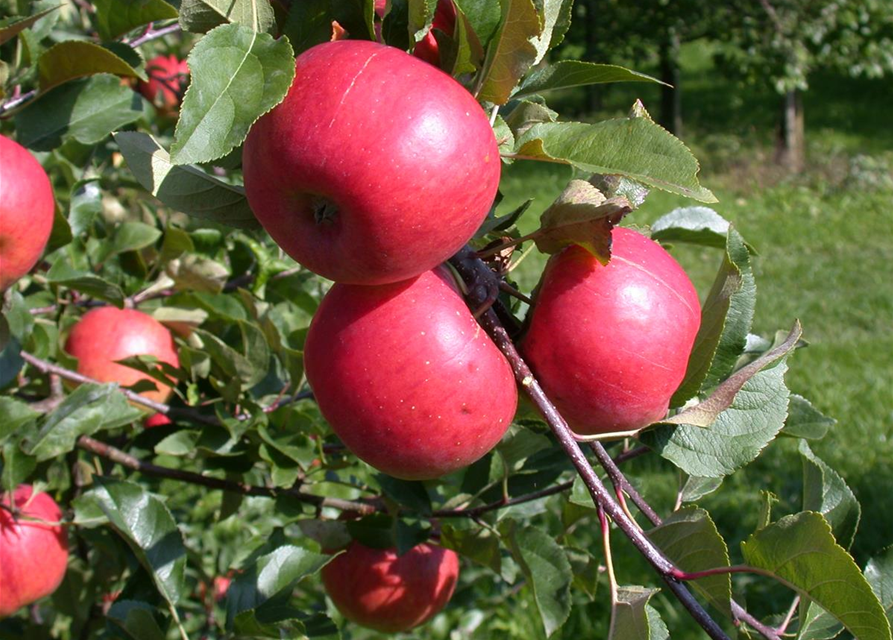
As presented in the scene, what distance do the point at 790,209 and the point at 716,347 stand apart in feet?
22.1

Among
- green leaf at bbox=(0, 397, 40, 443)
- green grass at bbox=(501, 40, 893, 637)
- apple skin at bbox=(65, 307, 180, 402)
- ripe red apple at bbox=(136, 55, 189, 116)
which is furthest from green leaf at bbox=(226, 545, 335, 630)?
ripe red apple at bbox=(136, 55, 189, 116)

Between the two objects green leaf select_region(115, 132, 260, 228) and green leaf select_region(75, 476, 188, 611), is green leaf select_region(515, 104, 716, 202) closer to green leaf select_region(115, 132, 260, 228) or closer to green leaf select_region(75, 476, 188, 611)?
green leaf select_region(115, 132, 260, 228)

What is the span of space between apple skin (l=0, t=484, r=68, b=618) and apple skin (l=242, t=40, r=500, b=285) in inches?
34.2

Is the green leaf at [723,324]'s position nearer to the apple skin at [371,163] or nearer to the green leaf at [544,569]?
the apple skin at [371,163]

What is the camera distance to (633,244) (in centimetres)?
81

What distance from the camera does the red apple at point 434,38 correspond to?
76cm

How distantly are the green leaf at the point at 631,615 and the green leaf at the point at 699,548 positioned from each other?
44 millimetres

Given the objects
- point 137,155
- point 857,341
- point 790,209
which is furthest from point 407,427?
point 790,209

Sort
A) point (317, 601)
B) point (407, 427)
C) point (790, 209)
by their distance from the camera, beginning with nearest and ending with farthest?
point (407, 427) → point (317, 601) → point (790, 209)

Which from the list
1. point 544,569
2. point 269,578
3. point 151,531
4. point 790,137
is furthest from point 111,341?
point 790,137

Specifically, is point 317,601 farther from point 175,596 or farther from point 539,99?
point 539,99

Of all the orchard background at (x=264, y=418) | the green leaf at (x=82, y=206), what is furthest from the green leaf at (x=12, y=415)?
the green leaf at (x=82, y=206)

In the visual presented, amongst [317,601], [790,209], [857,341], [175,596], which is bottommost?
[790,209]

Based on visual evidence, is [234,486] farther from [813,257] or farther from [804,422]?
[813,257]
